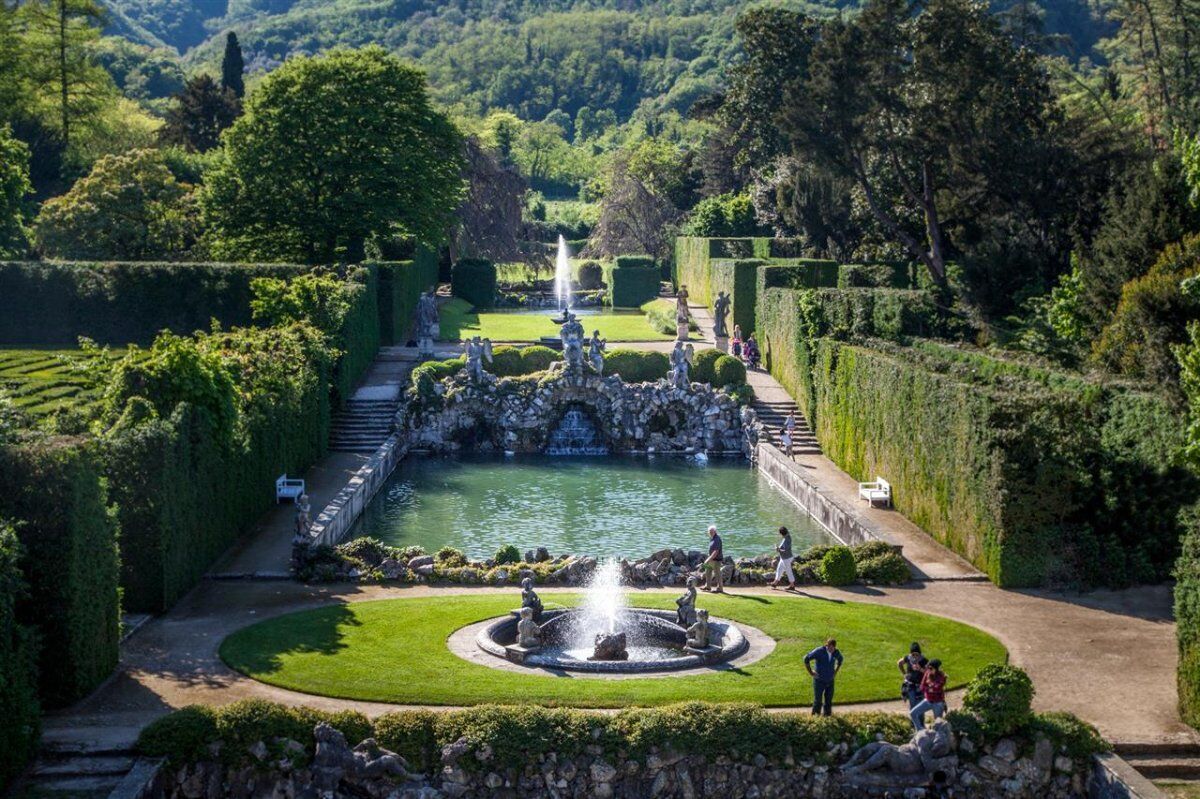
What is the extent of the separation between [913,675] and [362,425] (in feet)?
111

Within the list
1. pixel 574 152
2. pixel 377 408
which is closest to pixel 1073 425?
pixel 377 408

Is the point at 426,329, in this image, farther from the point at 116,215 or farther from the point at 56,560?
the point at 56,560

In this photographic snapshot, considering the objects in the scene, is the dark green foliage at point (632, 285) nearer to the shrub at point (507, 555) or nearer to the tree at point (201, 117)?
the tree at point (201, 117)

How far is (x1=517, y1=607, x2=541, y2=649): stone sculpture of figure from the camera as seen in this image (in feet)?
90.2

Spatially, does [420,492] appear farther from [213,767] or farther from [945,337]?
[213,767]

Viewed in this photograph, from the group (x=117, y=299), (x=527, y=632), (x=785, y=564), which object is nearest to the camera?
(x=527, y=632)

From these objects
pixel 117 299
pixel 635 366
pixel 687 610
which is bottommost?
pixel 687 610

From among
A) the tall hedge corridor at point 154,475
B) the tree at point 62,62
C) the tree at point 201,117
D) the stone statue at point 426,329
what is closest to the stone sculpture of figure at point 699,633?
the tall hedge corridor at point 154,475

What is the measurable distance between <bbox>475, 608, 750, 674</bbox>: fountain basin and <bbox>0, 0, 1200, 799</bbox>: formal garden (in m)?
0.09

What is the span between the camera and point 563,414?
5700 cm

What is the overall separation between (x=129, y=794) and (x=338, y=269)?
46.5m

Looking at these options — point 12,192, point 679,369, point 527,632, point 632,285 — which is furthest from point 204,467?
point 632,285

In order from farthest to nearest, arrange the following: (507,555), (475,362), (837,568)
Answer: (475,362) → (507,555) → (837,568)

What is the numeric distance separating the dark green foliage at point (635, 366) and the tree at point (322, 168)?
59.1 feet
